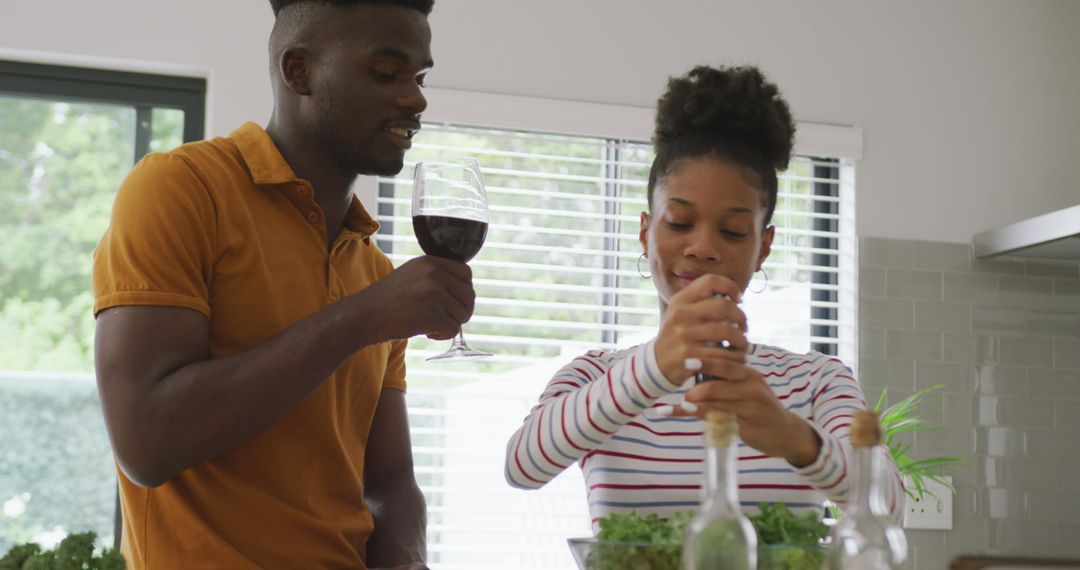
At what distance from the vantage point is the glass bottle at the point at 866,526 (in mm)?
846

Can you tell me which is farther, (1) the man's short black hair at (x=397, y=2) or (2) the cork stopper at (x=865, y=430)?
(1) the man's short black hair at (x=397, y=2)

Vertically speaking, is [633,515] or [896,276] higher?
[896,276]

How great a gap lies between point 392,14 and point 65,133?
1985mm

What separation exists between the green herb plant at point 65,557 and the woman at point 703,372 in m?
0.45

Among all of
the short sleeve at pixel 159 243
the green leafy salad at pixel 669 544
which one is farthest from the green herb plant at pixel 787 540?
the short sleeve at pixel 159 243

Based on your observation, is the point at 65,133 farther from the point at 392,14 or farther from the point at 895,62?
the point at 895,62

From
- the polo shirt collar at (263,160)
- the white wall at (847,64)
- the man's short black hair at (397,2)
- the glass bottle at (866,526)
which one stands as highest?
the white wall at (847,64)

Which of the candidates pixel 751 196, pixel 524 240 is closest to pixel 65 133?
pixel 524 240

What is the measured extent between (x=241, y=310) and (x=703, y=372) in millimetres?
648

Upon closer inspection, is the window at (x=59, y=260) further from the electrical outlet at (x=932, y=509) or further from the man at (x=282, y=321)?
the electrical outlet at (x=932, y=509)

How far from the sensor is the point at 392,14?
1571 millimetres

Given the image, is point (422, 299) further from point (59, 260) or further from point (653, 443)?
point (59, 260)

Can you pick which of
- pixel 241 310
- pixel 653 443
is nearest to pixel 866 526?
pixel 653 443

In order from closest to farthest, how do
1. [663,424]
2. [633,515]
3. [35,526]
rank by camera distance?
[633,515], [663,424], [35,526]
